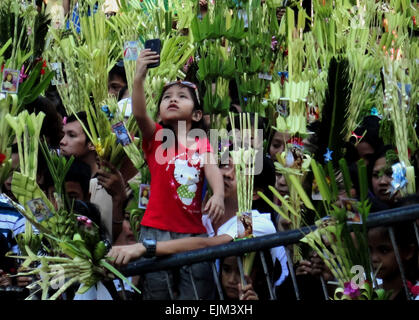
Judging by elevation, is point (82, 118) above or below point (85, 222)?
above


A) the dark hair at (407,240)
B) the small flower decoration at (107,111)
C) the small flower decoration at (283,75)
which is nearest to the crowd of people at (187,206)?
the dark hair at (407,240)

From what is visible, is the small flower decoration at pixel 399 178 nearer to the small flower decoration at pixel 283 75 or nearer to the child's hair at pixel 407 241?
the child's hair at pixel 407 241

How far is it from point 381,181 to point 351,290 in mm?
1070

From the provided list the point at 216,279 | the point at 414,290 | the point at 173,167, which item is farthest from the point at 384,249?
the point at 173,167

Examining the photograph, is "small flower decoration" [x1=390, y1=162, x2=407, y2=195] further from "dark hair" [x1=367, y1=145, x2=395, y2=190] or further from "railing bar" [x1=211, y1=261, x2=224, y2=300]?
"railing bar" [x1=211, y1=261, x2=224, y2=300]

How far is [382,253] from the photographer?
2.98 metres

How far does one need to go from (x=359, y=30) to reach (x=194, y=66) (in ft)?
2.79

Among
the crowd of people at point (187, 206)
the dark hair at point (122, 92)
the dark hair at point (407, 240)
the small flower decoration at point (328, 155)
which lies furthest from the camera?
the dark hair at point (122, 92)

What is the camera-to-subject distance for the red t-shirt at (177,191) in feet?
11.5

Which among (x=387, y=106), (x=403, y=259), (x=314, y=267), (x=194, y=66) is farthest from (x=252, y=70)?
(x=403, y=259)

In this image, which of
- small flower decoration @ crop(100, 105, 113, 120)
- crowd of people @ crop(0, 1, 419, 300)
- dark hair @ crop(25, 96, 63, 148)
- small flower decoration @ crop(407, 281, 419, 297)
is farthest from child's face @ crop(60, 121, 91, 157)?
small flower decoration @ crop(407, 281, 419, 297)

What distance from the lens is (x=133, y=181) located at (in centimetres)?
395

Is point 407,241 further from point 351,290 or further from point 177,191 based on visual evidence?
point 177,191
